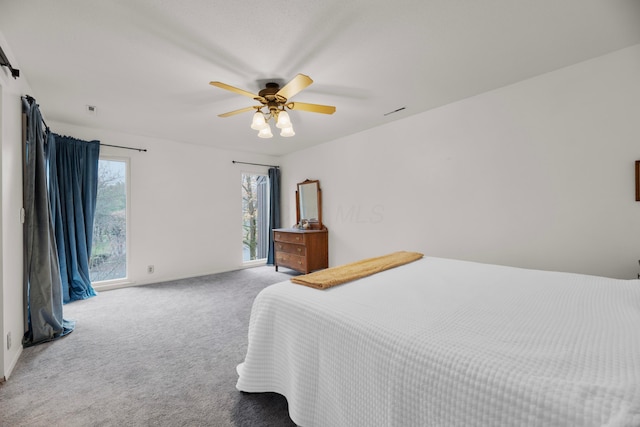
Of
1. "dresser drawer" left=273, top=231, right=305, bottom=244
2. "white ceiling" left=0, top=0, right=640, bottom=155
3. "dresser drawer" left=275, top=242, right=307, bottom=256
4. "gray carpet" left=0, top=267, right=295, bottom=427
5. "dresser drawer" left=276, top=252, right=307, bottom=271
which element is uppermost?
"white ceiling" left=0, top=0, right=640, bottom=155

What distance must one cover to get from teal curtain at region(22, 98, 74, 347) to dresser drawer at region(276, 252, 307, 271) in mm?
2764

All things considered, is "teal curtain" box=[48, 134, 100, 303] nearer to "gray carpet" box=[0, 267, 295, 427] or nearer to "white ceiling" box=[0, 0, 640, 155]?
"gray carpet" box=[0, 267, 295, 427]

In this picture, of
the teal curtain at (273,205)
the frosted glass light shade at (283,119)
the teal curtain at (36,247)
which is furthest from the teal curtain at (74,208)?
the frosted glass light shade at (283,119)

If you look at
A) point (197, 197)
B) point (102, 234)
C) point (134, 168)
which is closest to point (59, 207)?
point (102, 234)

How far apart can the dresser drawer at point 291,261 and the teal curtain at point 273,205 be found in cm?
57

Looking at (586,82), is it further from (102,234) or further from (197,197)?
(102,234)

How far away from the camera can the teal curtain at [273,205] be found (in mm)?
5258

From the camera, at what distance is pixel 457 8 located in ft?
5.32

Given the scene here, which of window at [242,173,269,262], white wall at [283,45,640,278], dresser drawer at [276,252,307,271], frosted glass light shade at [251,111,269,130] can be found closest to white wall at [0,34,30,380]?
frosted glass light shade at [251,111,269,130]

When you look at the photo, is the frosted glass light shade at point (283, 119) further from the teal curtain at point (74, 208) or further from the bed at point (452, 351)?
the teal curtain at point (74, 208)

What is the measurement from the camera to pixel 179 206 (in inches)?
170

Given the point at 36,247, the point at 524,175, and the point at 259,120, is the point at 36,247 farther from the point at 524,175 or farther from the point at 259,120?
the point at 524,175

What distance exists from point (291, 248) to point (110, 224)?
8.79ft

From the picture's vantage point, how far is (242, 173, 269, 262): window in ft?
17.1
